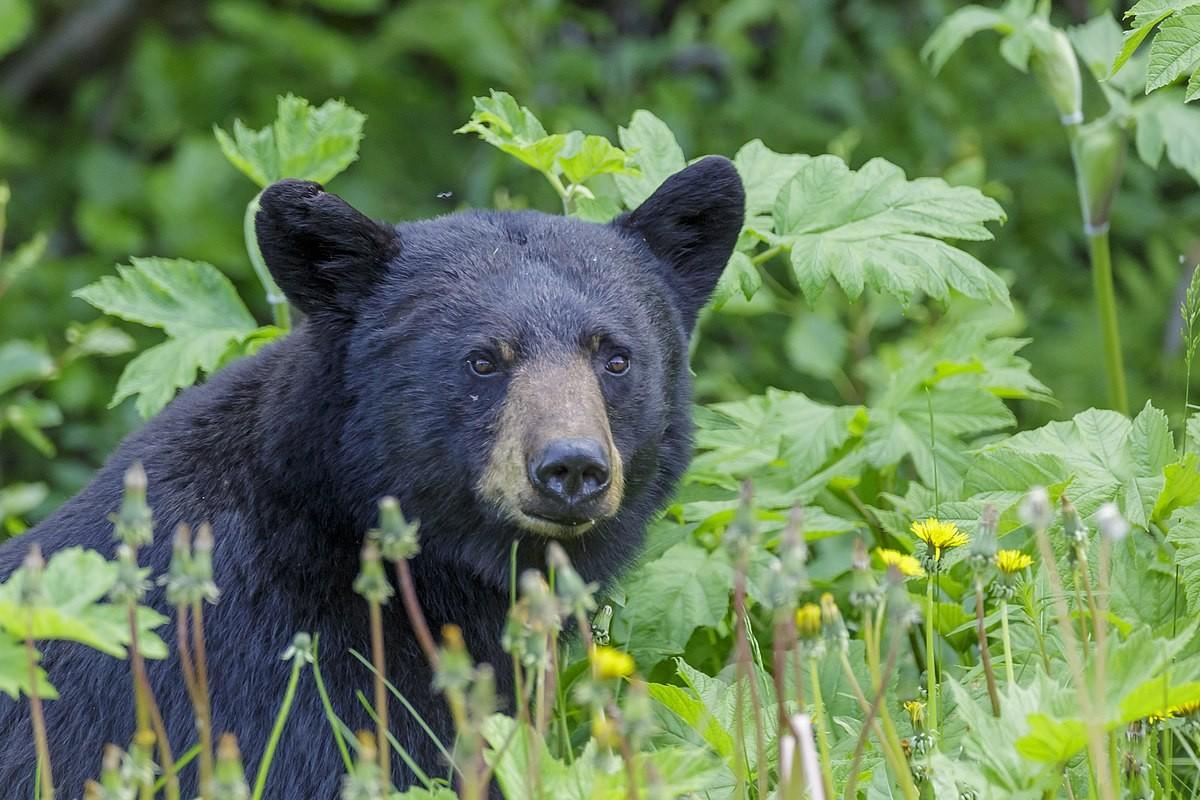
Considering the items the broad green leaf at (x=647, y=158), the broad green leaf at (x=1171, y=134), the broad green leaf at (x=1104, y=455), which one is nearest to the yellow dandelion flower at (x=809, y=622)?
the broad green leaf at (x=1104, y=455)

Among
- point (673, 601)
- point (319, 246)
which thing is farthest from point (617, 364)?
point (319, 246)

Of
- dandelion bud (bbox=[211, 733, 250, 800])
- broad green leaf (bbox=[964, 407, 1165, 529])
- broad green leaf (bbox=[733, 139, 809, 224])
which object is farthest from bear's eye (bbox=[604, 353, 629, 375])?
dandelion bud (bbox=[211, 733, 250, 800])

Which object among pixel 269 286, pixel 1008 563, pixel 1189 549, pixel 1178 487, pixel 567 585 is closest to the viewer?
pixel 567 585

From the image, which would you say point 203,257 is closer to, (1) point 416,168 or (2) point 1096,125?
(1) point 416,168

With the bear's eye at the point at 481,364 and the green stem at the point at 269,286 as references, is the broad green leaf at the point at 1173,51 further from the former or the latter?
the green stem at the point at 269,286

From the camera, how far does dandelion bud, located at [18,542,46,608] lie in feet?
5.99

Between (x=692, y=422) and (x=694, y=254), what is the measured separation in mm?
368

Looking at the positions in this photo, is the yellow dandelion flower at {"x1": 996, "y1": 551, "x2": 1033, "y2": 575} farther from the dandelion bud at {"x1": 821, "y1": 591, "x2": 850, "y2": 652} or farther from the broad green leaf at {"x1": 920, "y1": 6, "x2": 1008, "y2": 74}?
the broad green leaf at {"x1": 920, "y1": 6, "x2": 1008, "y2": 74}

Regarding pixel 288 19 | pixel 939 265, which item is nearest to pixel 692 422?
pixel 939 265

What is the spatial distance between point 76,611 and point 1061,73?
2.79 meters

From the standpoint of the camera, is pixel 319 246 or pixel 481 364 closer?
pixel 481 364

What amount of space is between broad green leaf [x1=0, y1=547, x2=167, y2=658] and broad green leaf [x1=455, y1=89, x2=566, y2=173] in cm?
144

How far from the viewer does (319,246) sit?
315 centimetres

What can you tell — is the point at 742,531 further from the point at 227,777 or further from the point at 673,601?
the point at 673,601
